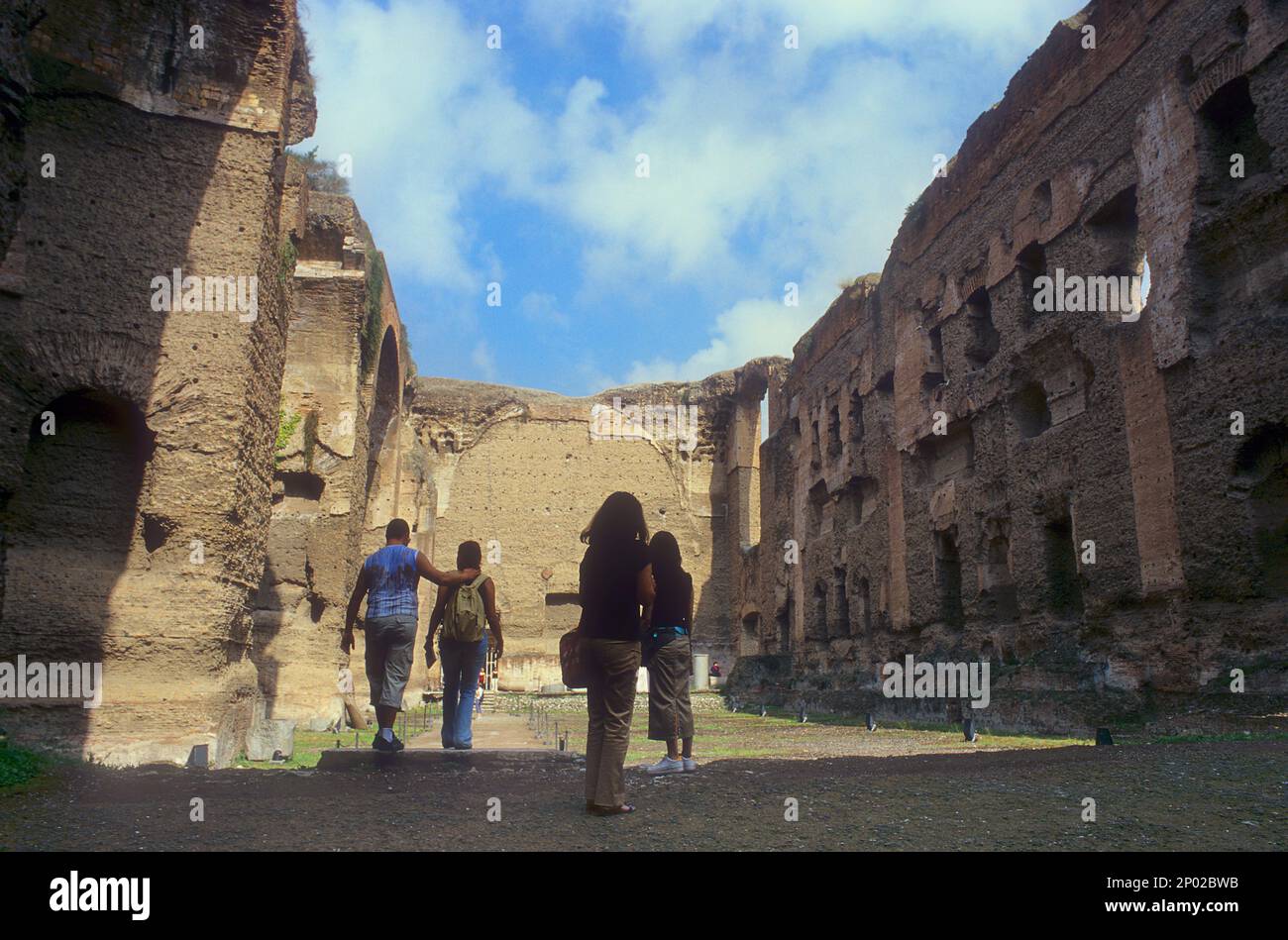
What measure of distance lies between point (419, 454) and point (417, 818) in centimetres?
1634

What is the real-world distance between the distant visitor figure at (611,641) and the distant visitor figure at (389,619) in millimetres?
2090

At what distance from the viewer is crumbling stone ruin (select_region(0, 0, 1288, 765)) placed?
263 inches

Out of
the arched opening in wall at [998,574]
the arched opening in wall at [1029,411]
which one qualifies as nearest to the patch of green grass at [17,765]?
the arched opening in wall at [998,574]

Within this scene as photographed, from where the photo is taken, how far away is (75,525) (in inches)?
266

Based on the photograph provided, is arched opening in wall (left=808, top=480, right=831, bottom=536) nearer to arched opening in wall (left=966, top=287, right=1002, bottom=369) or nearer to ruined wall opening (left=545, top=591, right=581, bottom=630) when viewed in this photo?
arched opening in wall (left=966, top=287, right=1002, bottom=369)

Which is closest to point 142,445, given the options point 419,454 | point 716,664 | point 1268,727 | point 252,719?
point 252,719

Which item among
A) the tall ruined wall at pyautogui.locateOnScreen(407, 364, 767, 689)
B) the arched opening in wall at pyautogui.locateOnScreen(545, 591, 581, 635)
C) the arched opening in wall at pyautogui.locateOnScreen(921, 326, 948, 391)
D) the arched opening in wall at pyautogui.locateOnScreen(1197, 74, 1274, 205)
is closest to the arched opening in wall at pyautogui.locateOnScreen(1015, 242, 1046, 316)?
the arched opening in wall at pyautogui.locateOnScreen(921, 326, 948, 391)

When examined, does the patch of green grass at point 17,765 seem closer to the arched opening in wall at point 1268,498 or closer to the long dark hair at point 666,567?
the long dark hair at point 666,567

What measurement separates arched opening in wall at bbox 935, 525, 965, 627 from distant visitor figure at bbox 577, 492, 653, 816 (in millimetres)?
11488

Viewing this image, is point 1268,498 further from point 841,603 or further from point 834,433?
point 834,433

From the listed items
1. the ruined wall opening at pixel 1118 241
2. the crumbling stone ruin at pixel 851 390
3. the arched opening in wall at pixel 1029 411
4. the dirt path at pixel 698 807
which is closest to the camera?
the dirt path at pixel 698 807

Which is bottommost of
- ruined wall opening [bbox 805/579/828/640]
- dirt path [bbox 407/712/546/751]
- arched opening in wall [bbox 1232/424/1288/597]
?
dirt path [bbox 407/712/546/751]

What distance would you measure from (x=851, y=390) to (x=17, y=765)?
16.6 meters

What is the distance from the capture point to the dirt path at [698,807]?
350 cm
